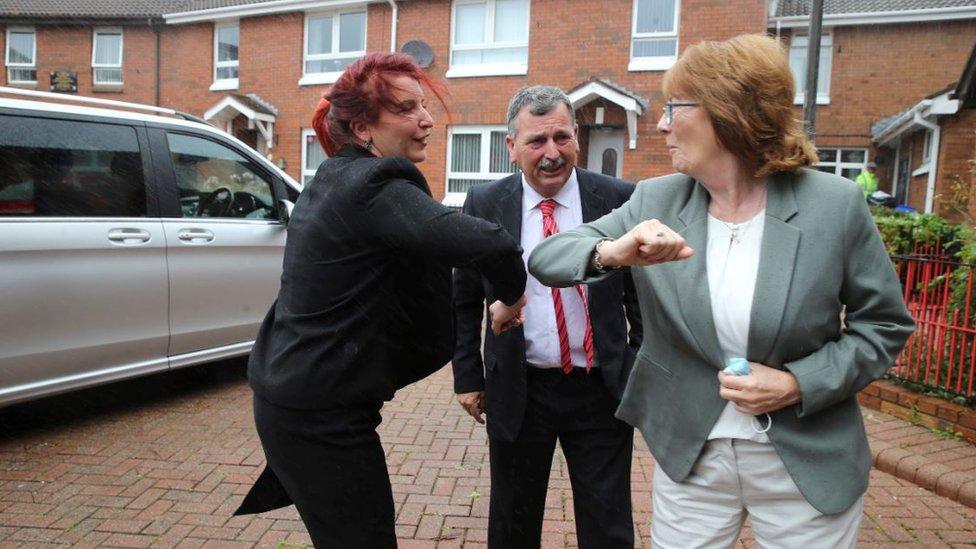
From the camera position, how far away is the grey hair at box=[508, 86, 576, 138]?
8.35ft

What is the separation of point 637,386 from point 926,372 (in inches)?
161

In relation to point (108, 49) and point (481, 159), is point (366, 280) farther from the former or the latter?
point (108, 49)

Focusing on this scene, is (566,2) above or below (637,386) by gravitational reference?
above

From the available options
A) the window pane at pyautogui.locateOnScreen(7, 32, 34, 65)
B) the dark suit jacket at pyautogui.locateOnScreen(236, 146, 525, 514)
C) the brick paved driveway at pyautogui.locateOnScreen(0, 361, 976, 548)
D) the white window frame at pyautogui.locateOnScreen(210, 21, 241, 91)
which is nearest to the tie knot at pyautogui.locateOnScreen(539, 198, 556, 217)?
the dark suit jacket at pyautogui.locateOnScreen(236, 146, 525, 514)

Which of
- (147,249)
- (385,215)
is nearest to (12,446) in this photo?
(147,249)

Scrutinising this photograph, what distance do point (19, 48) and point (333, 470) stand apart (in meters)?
28.2

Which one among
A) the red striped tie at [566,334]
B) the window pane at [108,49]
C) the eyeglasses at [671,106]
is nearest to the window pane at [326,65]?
the window pane at [108,49]

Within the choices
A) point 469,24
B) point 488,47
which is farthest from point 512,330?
point 469,24

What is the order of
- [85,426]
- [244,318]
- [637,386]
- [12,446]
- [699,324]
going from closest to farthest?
[699,324] → [637,386] → [12,446] → [85,426] → [244,318]

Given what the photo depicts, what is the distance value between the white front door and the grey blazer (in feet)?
49.8

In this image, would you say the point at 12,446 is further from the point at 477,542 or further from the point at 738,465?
the point at 738,465

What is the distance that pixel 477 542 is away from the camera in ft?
11.2

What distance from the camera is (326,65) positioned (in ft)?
65.0

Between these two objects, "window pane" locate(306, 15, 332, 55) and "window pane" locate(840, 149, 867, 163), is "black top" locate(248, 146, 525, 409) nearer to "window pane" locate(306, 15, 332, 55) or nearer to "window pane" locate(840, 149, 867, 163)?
"window pane" locate(840, 149, 867, 163)
